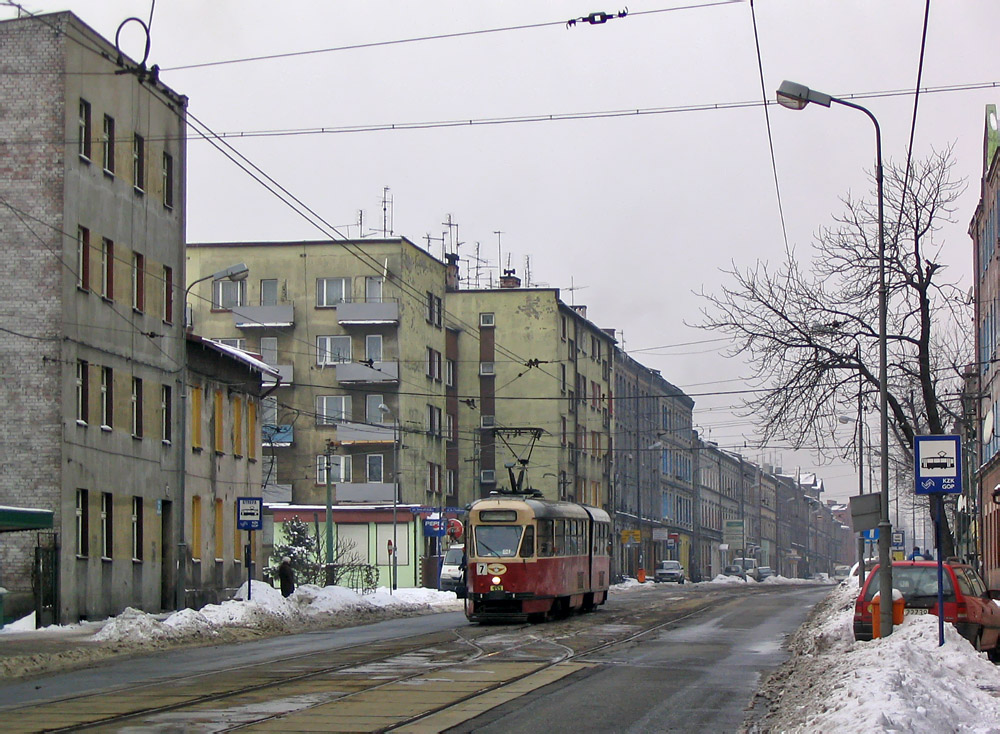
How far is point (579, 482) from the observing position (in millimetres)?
85750

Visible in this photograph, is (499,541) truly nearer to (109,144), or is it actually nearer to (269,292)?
(109,144)

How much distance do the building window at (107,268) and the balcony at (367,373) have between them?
1272 inches

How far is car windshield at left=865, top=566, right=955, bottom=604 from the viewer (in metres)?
22.7

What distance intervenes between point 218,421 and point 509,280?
159 ft

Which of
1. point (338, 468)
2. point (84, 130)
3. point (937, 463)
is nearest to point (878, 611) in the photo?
point (937, 463)

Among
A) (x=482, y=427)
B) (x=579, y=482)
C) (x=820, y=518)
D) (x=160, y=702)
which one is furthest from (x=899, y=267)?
(x=820, y=518)

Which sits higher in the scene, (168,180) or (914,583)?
(168,180)

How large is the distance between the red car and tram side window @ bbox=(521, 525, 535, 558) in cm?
1122

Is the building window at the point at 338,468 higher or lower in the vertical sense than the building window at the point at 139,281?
lower

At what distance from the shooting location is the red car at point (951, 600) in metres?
20.9

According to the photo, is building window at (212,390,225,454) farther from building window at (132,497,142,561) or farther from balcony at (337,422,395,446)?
balcony at (337,422,395,446)

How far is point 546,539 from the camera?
1332 inches

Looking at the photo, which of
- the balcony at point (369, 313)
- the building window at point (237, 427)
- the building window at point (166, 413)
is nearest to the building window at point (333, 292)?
the balcony at point (369, 313)

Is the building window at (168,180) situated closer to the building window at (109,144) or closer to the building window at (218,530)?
the building window at (109,144)
